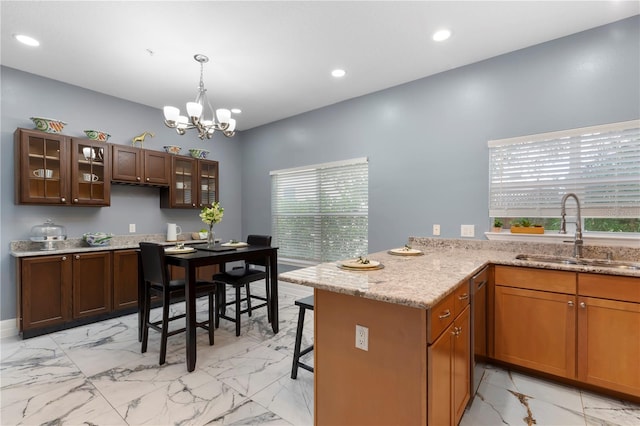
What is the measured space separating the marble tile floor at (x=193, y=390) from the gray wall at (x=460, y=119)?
1475 mm

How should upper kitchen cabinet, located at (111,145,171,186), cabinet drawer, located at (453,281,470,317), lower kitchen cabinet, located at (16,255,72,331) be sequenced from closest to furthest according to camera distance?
cabinet drawer, located at (453,281,470,317) → lower kitchen cabinet, located at (16,255,72,331) → upper kitchen cabinet, located at (111,145,171,186)

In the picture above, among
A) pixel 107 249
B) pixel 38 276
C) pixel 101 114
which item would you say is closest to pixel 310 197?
pixel 107 249

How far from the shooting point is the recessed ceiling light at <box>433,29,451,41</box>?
8.25 ft

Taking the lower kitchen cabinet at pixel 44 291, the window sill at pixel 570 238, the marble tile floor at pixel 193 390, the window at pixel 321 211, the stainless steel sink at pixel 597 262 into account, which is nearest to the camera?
the marble tile floor at pixel 193 390

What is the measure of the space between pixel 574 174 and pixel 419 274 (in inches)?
75.4

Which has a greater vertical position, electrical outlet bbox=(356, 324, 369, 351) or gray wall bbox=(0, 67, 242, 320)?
gray wall bbox=(0, 67, 242, 320)

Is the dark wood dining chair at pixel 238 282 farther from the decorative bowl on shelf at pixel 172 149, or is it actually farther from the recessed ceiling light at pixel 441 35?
the recessed ceiling light at pixel 441 35

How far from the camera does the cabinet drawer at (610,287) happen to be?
1.85 metres

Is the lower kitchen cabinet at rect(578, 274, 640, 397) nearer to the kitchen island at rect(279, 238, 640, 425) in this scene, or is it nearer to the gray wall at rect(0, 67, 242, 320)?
the kitchen island at rect(279, 238, 640, 425)

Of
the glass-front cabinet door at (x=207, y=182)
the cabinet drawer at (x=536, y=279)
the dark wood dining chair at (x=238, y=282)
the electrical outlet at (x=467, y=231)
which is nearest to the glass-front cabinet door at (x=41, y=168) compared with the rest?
the glass-front cabinet door at (x=207, y=182)

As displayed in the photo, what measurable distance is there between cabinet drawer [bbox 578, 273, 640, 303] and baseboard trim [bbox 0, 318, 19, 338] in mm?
5047

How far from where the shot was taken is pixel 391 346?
1.33 metres

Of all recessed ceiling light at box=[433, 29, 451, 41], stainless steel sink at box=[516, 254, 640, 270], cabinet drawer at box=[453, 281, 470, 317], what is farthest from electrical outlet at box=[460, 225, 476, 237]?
recessed ceiling light at box=[433, 29, 451, 41]

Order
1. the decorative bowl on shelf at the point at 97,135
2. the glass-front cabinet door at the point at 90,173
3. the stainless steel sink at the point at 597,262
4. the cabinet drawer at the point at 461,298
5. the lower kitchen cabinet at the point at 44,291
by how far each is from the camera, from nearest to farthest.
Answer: the cabinet drawer at the point at 461,298, the stainless steel sink at the point at 597,262, the lower kitchen cabinet at the point at 44,291, the glass-front cabinet door at the point at 90,173, the decorative bowl on shelf at the point at 97,135
